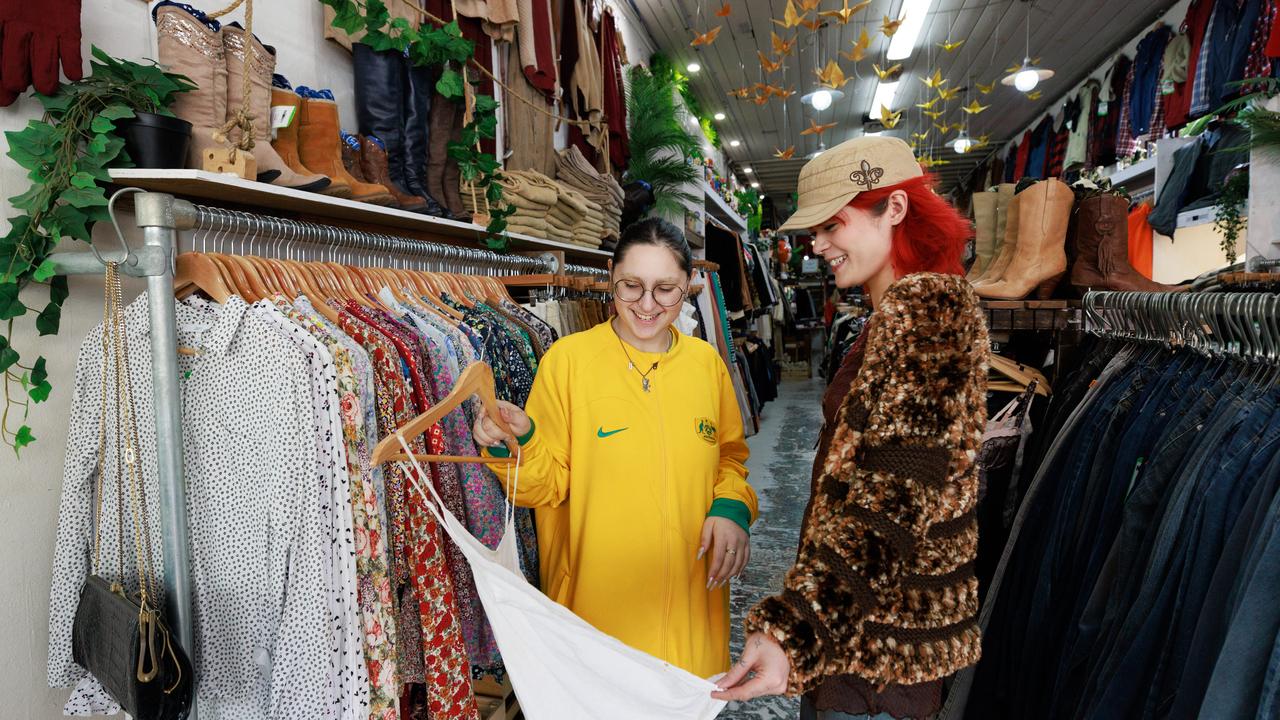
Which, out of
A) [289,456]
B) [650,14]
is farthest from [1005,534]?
[650,14]

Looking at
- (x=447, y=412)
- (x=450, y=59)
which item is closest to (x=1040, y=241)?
(x=447, y=412)

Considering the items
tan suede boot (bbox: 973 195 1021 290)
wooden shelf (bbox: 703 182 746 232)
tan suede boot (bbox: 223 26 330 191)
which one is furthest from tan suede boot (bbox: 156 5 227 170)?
wooden shelf (bbox: 703 182 746 232)

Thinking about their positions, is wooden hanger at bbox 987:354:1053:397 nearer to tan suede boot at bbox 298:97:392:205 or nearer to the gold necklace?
the gold necklace

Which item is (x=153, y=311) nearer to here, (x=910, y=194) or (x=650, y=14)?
(x=910, y=194)

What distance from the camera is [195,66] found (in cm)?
166

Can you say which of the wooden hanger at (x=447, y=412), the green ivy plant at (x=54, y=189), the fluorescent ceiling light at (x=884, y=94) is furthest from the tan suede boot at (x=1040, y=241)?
the fluorescent ceiling light at (x=884, y=94)

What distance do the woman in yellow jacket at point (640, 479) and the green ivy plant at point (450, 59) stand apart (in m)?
1.08

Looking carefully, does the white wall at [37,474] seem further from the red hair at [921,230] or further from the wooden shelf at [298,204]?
the red hair at [921,230]

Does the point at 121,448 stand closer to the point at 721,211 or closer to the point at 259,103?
the point at 259,103

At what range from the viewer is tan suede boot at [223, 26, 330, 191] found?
1720 mm

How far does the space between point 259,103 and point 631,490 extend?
1.42 meters

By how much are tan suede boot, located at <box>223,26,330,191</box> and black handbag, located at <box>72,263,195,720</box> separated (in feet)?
1.61

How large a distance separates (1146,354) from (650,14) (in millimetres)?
6058

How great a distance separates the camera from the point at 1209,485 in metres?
1.09
